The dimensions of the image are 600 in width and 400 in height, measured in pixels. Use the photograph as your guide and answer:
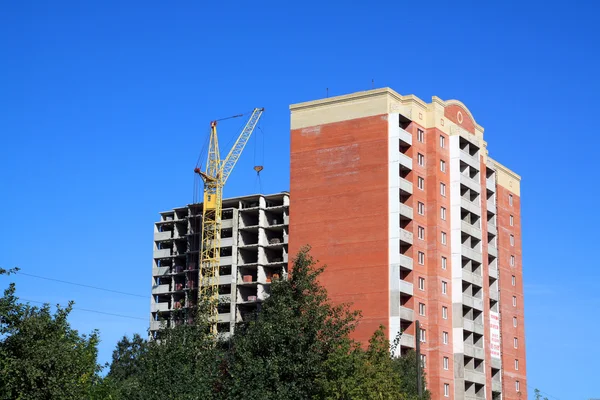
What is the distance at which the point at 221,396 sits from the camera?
66312mm

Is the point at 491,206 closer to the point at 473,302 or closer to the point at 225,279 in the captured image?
the point at 473,302

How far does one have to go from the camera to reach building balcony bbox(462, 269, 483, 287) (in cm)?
11769

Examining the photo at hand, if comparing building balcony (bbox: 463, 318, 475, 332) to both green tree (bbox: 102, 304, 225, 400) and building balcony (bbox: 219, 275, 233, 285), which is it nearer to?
building balcony (bbox: 219, 275, 233, 285)

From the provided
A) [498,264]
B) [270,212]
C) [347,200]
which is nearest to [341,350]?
[347,200]

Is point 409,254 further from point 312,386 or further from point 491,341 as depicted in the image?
point 312,386

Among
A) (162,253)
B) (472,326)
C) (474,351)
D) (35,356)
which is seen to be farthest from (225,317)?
(35,356)

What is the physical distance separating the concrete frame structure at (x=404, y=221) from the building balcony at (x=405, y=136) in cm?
33

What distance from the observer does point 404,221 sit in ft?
366

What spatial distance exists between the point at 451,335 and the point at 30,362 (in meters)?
71.9

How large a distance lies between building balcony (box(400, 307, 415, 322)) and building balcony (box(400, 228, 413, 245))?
7863 mm

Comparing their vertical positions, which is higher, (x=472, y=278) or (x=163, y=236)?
(x=163, y=236)

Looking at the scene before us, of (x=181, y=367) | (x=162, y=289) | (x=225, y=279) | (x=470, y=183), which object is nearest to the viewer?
(x=181, y=367)

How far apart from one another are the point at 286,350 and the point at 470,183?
6051 cm

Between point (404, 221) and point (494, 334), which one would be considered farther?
point (494, 334)
